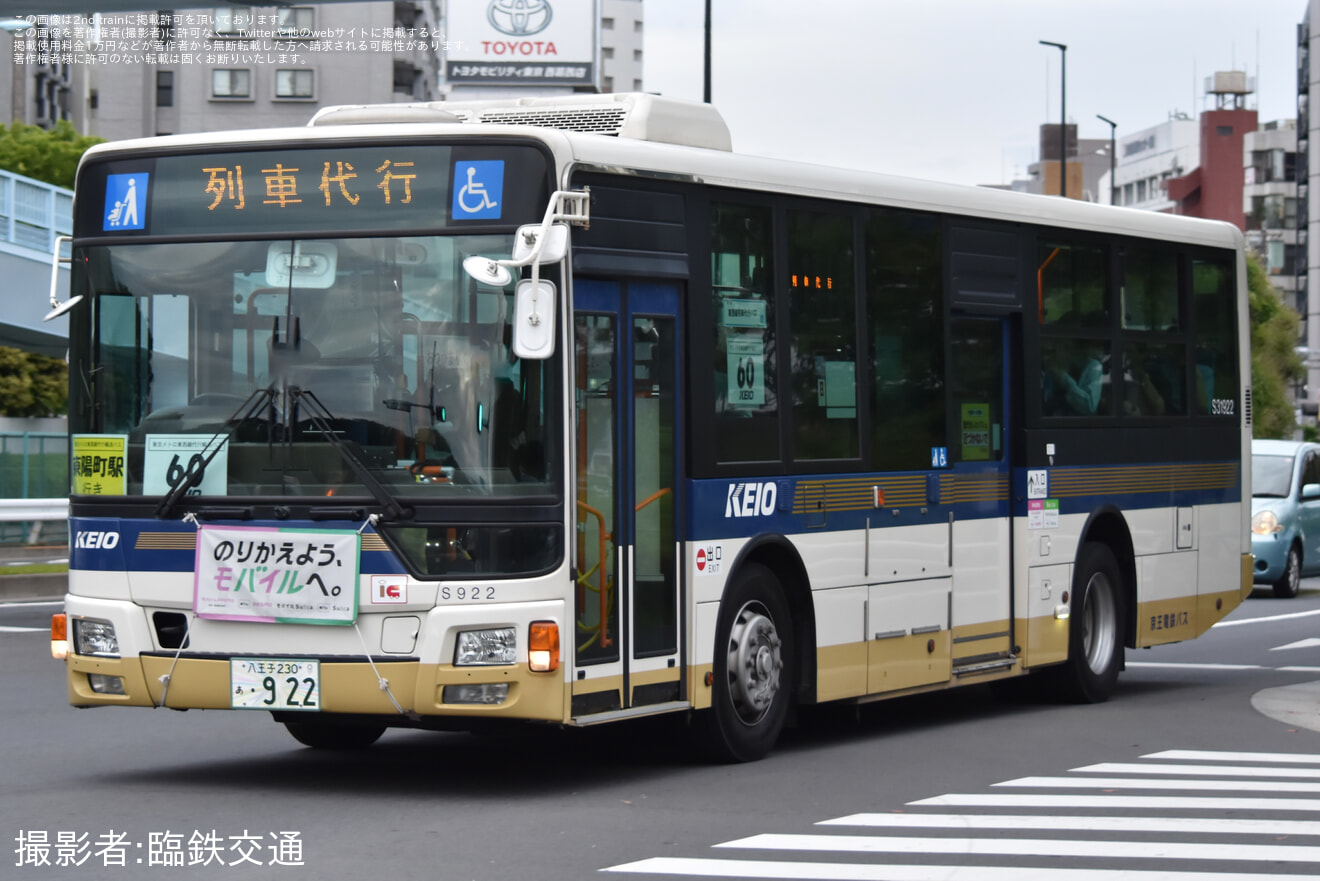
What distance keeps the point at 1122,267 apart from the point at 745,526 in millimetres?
5468

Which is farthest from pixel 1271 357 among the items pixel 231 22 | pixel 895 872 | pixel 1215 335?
pixel 895 872

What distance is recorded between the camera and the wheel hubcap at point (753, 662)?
35.0 ft

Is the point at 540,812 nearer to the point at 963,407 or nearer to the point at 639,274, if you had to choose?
the point at 639,274

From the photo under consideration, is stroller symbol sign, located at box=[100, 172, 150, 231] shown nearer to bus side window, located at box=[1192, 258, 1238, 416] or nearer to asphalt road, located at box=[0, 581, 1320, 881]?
asphalt road, located at box=[0, 581, 1320, 881]

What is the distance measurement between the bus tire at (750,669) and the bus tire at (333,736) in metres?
2.06

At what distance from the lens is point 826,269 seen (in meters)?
11.6

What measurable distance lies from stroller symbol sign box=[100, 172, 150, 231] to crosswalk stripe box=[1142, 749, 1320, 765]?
6287mm

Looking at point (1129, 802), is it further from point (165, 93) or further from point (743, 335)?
point (165, 93)

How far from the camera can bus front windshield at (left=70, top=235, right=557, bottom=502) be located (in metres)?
9.23

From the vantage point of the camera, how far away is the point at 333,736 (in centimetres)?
1142

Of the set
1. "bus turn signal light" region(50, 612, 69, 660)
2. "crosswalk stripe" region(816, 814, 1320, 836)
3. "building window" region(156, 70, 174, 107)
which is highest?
"building window" region(156, 70, 174, 107)

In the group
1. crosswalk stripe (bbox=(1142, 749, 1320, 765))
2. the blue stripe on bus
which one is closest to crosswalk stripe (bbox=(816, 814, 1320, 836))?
the blue stripe on bus

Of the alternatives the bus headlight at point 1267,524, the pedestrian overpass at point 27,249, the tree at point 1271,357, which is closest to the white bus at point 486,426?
the bus headlight at point 1267,524

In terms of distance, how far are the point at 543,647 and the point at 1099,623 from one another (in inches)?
264
